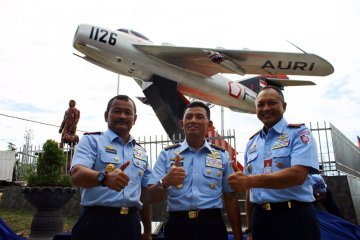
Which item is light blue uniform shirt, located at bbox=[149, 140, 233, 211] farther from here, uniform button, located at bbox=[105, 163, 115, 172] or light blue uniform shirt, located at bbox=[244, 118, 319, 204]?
uniform button, located at bbox=[105, 163, 115, 172]

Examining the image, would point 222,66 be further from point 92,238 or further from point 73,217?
point 92,238

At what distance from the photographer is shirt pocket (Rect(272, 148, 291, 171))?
85.1 inches

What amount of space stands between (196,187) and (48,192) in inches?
130

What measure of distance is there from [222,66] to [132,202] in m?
7.70

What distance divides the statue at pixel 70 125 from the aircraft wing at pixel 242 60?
2.82 metres

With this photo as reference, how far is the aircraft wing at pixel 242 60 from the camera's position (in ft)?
29.7

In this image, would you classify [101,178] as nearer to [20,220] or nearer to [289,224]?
[289,224]

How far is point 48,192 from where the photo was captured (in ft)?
15.6

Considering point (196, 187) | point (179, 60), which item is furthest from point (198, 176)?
point (179, 60)

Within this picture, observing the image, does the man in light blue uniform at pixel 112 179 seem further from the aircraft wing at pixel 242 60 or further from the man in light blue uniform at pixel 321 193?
the aircraft wing at pixel 242 60

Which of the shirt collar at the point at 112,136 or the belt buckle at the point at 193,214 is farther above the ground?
the shirt collar at the point at 112,136

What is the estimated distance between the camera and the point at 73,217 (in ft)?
22.2

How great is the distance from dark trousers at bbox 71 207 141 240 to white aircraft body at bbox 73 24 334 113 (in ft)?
24.0

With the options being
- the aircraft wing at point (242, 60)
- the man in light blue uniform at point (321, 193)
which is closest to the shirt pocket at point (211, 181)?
the man in light blue uniform at point (321, 193)
